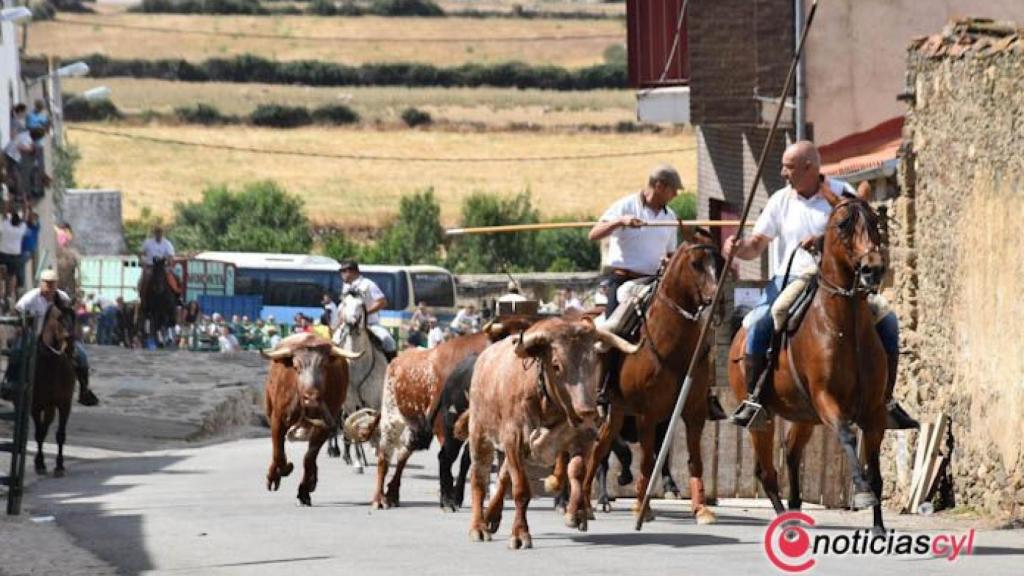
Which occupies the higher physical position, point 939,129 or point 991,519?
point 939,129

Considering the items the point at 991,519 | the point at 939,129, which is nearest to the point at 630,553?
the point at 991,519

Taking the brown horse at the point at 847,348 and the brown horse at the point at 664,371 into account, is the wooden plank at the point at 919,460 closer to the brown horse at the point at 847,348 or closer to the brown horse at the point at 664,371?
the brown horse at the point at 664,371

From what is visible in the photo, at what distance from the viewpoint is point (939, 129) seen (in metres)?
20.6

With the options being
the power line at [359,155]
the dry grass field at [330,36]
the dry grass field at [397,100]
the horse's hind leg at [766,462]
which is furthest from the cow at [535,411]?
the dry grass field at [330,36]

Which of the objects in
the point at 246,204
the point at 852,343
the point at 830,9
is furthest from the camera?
the point at 246,204

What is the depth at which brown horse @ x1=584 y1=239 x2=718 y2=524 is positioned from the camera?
58.6ft

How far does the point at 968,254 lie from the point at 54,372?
1176cm

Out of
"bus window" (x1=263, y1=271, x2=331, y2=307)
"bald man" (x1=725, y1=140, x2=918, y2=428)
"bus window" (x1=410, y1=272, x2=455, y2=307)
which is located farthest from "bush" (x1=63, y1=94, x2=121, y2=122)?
"bald man" (x1=725, y1=140, x2=918, y2=428)

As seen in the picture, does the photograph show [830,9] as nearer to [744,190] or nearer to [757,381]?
[744,190]

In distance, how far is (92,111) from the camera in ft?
480

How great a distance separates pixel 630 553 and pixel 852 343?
2.46 metres

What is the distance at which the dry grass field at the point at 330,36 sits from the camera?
161 m

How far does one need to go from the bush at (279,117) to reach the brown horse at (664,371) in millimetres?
128840

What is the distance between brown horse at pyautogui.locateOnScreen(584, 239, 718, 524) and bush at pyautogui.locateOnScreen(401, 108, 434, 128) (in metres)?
126
